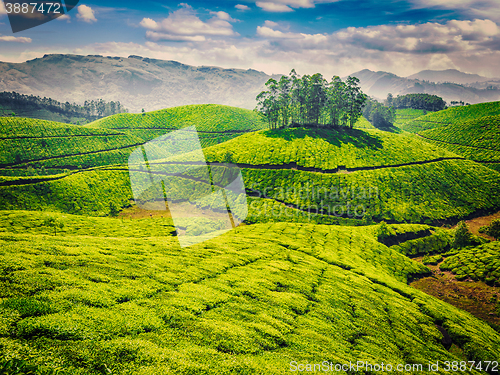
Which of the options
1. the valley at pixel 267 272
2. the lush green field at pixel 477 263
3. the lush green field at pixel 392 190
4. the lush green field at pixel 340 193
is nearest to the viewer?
the valley at pixel 267 272

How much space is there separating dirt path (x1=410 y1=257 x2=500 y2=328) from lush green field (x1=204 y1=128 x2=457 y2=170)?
6061 centimetres

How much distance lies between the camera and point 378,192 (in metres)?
97.8

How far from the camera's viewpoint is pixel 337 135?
5207 inches

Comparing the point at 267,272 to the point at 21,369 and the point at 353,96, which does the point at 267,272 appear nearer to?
the point at 21,369

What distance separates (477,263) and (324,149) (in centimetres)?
7454

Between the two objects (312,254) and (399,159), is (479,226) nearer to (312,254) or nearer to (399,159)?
(399,159)

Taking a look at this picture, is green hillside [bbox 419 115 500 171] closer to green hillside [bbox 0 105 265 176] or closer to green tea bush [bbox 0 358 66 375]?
green tea bush [bbox 0 358 66 375]

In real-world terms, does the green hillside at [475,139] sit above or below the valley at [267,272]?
above

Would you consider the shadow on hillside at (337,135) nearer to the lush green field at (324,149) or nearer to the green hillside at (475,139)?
the lush green field at (324,149)

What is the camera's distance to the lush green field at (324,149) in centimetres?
11388

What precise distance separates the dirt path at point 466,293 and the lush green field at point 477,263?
170 cm

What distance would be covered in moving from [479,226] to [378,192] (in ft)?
128

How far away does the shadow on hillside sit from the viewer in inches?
4968

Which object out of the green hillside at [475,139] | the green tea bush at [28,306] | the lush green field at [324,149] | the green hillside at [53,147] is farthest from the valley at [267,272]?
the green hillside at [53,147]
